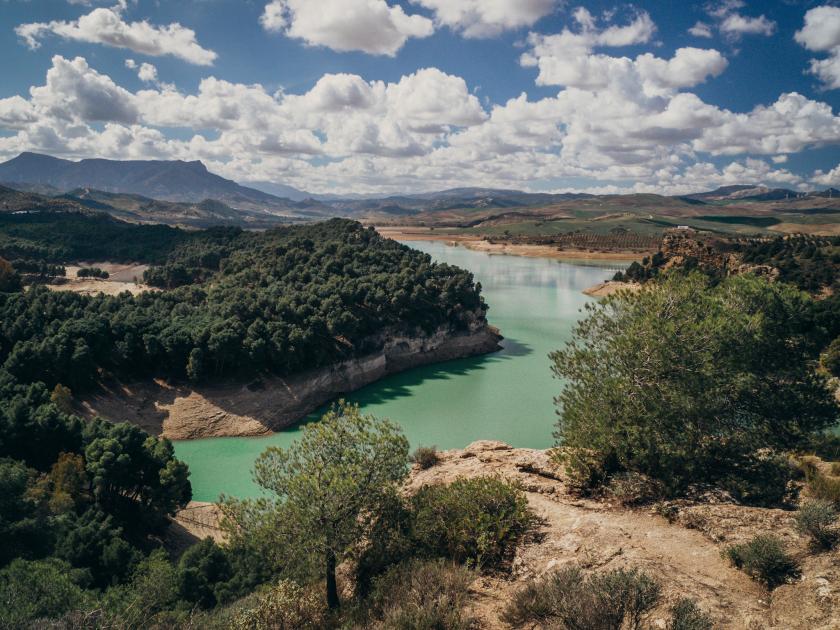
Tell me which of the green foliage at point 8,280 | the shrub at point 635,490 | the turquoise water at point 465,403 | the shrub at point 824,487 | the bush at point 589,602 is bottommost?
the turquoise water at point 465,403

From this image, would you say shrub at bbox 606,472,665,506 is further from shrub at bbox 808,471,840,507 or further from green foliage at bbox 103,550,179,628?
green foliage at bbox 103,550,179,628

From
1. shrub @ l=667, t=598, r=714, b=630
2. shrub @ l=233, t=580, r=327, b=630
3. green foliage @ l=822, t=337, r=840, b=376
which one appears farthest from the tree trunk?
green foliage @ l=822, t=337, r=840, b=376

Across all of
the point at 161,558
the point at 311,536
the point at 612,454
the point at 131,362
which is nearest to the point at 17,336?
the point at 131,362

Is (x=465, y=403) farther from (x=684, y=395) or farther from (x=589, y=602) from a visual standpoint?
(x=589, y=602)

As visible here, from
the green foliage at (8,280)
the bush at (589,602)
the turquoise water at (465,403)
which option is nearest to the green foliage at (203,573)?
the turquoise water at (465,403)

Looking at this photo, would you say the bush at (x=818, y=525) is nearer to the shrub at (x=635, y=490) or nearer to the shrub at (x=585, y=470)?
the shrub at (x=635, y=490)

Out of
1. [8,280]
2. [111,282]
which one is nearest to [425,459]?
[8,280]
